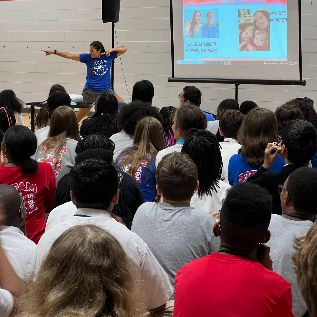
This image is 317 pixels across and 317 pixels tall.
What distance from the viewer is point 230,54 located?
9.09 m

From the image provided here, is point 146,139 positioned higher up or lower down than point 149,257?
higher up

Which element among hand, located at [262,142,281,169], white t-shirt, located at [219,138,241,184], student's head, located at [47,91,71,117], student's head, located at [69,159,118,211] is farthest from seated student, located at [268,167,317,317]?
A: student's head, located at [47,91,71,117]

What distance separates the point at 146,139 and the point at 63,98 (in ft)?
5.69

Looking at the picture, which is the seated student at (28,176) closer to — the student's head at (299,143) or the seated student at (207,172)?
the seated student at (207,172)

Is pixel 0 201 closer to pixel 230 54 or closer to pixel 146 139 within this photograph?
pixel 146 139

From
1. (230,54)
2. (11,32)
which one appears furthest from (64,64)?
(230,54)

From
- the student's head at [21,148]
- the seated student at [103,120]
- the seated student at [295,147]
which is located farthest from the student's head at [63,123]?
the seated student at [295,147]

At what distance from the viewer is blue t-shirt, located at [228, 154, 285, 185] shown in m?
3.71

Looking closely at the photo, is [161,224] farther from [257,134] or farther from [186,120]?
[186,120]

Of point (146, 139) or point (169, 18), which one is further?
point (169, 18)

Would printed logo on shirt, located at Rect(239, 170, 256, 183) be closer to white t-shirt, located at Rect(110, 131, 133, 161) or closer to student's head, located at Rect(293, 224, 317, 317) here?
white t-shirt, located at Rect(110, 131, 133, 161)

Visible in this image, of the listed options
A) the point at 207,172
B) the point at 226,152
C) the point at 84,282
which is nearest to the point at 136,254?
the point at 84,282

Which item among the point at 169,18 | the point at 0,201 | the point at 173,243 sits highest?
the point at 169,18

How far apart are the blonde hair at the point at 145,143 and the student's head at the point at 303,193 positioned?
143 centimetres
